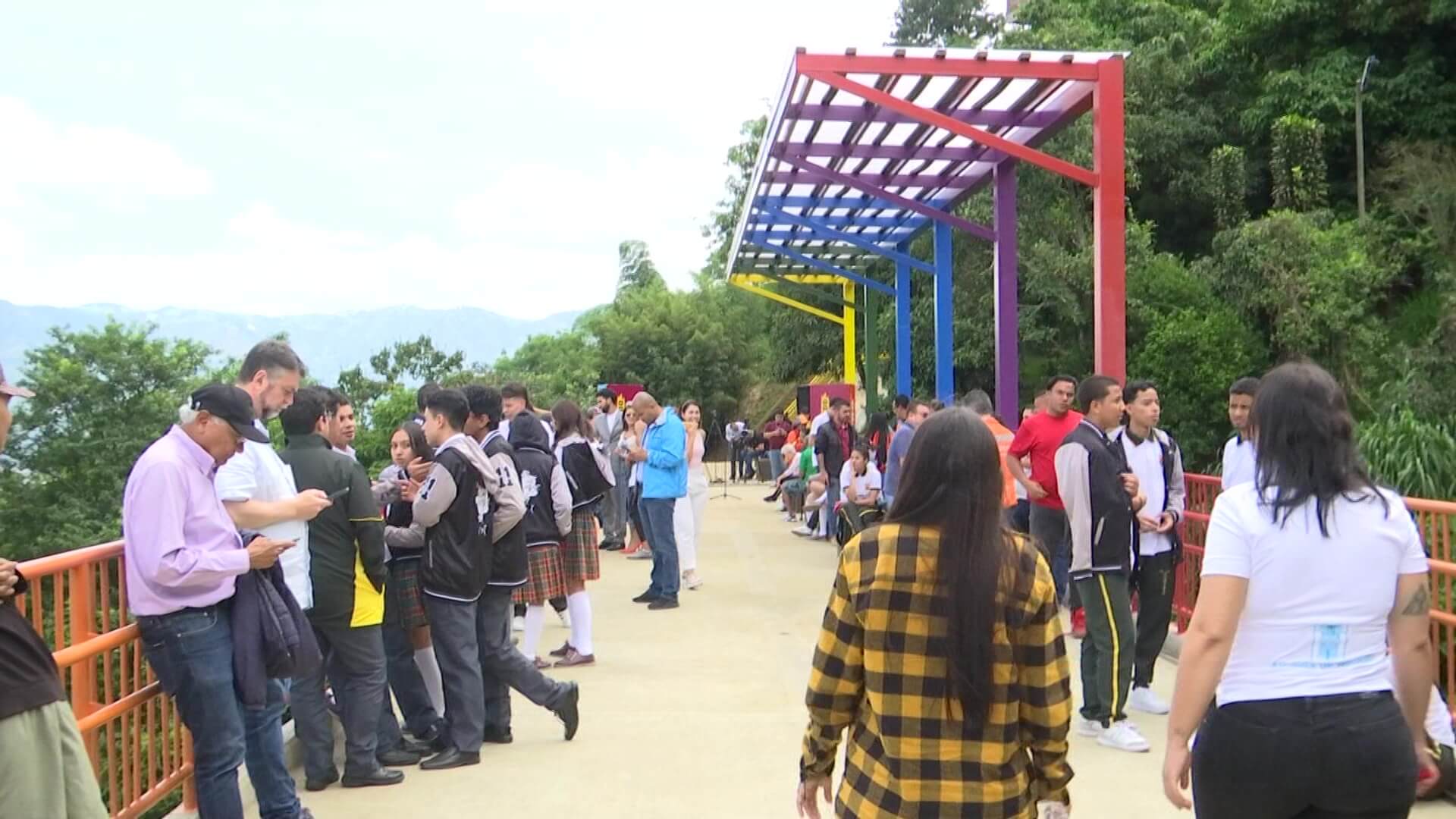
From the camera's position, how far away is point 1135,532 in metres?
5.55

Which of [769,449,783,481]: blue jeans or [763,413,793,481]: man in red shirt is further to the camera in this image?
[763,413,793,481]: man in red shirt

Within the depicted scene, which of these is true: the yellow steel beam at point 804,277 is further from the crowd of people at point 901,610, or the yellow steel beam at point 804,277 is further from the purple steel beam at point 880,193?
the crowd of people at point 901,610

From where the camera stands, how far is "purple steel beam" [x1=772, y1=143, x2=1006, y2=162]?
12.4 metres

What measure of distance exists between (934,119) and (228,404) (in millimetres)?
7366

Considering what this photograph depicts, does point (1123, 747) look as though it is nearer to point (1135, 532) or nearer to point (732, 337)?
point (1135, 532)

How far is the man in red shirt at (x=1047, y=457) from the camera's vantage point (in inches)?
284

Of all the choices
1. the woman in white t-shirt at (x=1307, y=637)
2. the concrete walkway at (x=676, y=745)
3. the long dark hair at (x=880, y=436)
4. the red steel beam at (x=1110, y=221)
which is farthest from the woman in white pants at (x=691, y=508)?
the woman in white t-shirt at (x=1307, y=637)

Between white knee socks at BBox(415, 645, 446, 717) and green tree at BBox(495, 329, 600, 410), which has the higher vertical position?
green tree at BBox(495, 329, 600, 410)

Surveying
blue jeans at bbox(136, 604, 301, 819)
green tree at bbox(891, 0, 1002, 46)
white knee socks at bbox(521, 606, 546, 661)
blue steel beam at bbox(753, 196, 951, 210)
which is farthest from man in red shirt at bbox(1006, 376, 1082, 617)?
green tree at bbox(891, 0, 1002, 46)

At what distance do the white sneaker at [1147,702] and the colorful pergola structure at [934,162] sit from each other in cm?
392

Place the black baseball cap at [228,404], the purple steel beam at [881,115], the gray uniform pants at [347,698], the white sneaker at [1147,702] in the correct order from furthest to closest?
1. the purple steel beam at [881,115]
2. the white sneaker at [1147,702]
3. the gray uniform pants at [347,698]
4. the black baseball cap at [228,404]

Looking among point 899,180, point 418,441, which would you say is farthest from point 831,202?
point 418,441

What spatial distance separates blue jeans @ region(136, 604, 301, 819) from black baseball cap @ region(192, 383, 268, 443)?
64 cm

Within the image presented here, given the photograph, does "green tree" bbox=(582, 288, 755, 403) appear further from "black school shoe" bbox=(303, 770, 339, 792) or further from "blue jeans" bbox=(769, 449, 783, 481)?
"black school shoe" bbox=(303, 770, 339, 792)
